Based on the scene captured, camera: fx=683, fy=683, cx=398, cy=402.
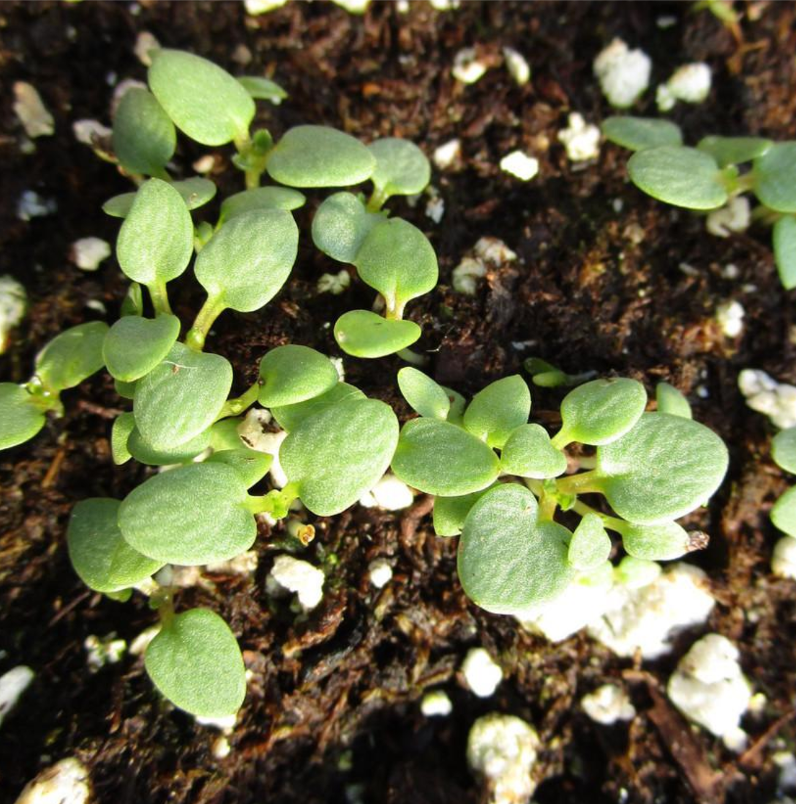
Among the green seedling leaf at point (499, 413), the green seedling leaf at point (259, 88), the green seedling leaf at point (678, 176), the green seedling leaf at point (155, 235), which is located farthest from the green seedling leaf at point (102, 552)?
the green seedling leaf at point (678, 176)

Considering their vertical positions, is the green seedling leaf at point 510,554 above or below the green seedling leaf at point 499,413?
below

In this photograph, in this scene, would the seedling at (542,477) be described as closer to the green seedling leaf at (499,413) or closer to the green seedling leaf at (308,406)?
the green seedling leaf at (499,413)

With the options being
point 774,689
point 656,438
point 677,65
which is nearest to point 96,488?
point 656,438

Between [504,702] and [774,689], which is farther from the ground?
[504,702]

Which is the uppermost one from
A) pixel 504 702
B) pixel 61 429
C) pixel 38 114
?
pixel 38 114

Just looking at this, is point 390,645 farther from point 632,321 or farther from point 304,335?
point 632,321

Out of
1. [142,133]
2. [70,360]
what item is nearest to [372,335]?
[70,360]

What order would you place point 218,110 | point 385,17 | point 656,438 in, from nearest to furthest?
point 656,438, point 218,110, point 385,17
